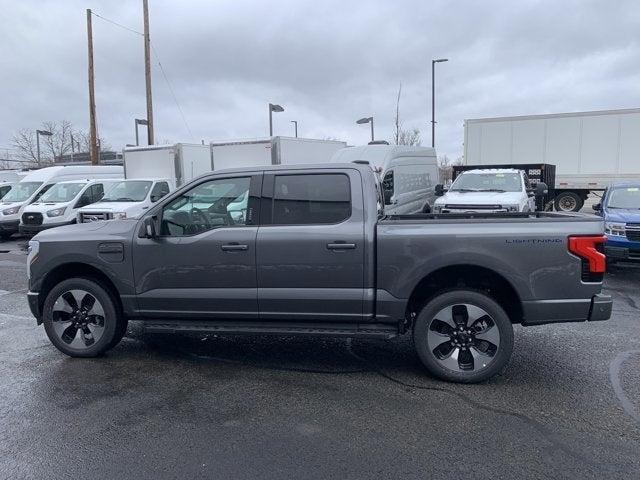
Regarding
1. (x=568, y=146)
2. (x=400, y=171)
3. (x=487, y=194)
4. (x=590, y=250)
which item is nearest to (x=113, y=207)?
(x=400, y=171)

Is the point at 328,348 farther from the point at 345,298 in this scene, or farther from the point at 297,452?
the point at 297,452

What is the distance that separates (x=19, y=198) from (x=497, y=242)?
58.5ft

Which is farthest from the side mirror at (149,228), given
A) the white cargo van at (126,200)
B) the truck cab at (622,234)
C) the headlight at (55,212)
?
the headlight at (55,212)

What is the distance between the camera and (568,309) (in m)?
4.34

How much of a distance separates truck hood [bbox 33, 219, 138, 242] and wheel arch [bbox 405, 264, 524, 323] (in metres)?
2.72

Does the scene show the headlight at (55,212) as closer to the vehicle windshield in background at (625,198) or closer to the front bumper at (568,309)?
the vehicle windshield in background at (625,198)

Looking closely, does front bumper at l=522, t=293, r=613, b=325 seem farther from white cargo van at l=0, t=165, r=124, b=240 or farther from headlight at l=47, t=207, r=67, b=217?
white cargo van at l=0, t=165, r=124, b=240

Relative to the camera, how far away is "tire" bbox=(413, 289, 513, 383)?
4441 millimetres

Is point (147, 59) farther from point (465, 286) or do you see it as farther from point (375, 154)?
point (465, 286)

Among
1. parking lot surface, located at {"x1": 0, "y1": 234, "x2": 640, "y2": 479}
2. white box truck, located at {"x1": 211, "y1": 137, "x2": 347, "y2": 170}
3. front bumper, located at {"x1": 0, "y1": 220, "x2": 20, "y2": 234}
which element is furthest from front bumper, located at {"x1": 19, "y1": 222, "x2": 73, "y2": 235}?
parking lot surface, located at {"x1": 0, "y1": 234, "x2": 640, "y2": 479}

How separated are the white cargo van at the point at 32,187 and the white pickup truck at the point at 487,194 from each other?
12829 millimetres

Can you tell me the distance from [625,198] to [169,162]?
41.9 ft

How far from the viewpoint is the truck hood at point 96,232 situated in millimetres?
5047

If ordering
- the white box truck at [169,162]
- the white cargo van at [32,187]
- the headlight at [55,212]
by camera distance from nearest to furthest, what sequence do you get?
the headlight at [55,212]
the white cargo van at [32,187]
the white box truck at [169,162]
